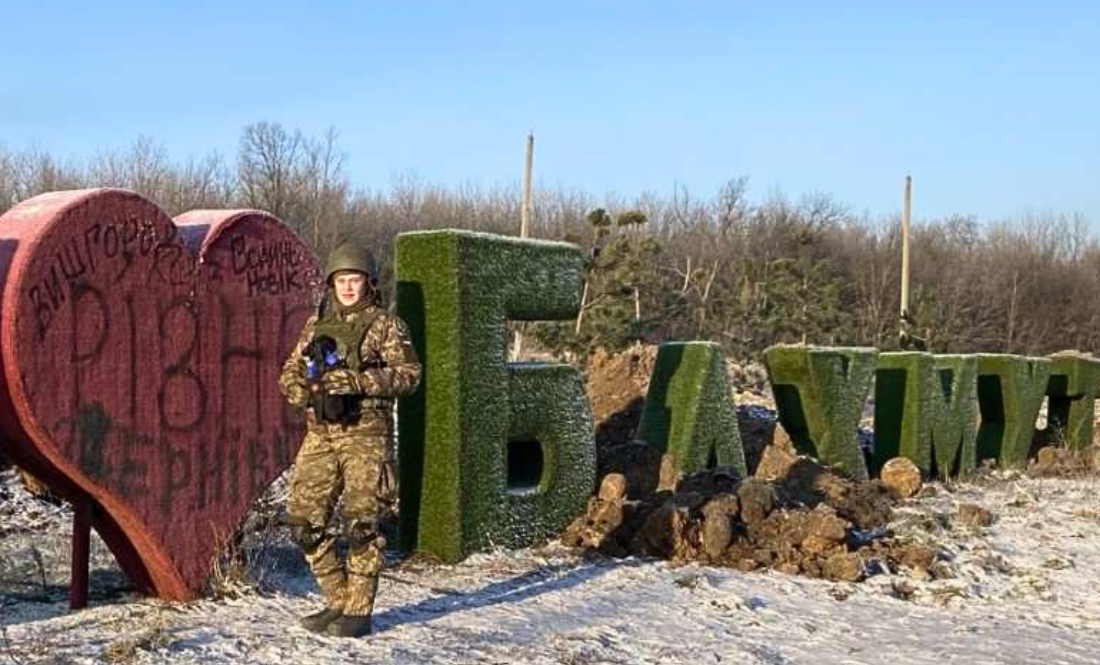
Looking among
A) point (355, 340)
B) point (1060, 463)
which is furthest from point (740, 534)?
point (1060, 463)

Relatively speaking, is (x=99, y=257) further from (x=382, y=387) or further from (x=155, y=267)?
(x=382, y=387)

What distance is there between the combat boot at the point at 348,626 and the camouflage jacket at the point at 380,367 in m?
0.86

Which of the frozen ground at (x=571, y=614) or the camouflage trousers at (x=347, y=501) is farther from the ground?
the camouflage trousers at (x=347, y=501)

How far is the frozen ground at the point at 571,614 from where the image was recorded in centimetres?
564

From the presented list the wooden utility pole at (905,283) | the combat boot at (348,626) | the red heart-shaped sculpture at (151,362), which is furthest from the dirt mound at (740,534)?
the wooden utility pole at (905,283)

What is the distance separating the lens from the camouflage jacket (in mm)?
5730

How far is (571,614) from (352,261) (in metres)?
2.26

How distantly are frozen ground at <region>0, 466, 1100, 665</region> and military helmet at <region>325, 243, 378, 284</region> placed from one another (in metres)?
1.59

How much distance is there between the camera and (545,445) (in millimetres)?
8914

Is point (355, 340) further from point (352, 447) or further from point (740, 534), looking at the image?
point (740, 534)

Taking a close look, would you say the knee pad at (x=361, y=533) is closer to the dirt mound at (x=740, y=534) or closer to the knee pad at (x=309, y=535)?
the knee pad at (x=309, y=535)

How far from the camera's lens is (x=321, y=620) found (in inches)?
231

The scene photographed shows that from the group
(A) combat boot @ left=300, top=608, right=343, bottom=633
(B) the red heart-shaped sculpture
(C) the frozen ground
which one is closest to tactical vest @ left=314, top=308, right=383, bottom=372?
(B) the red heart-shaped sculpture

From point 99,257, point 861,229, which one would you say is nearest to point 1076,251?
point 861,229
